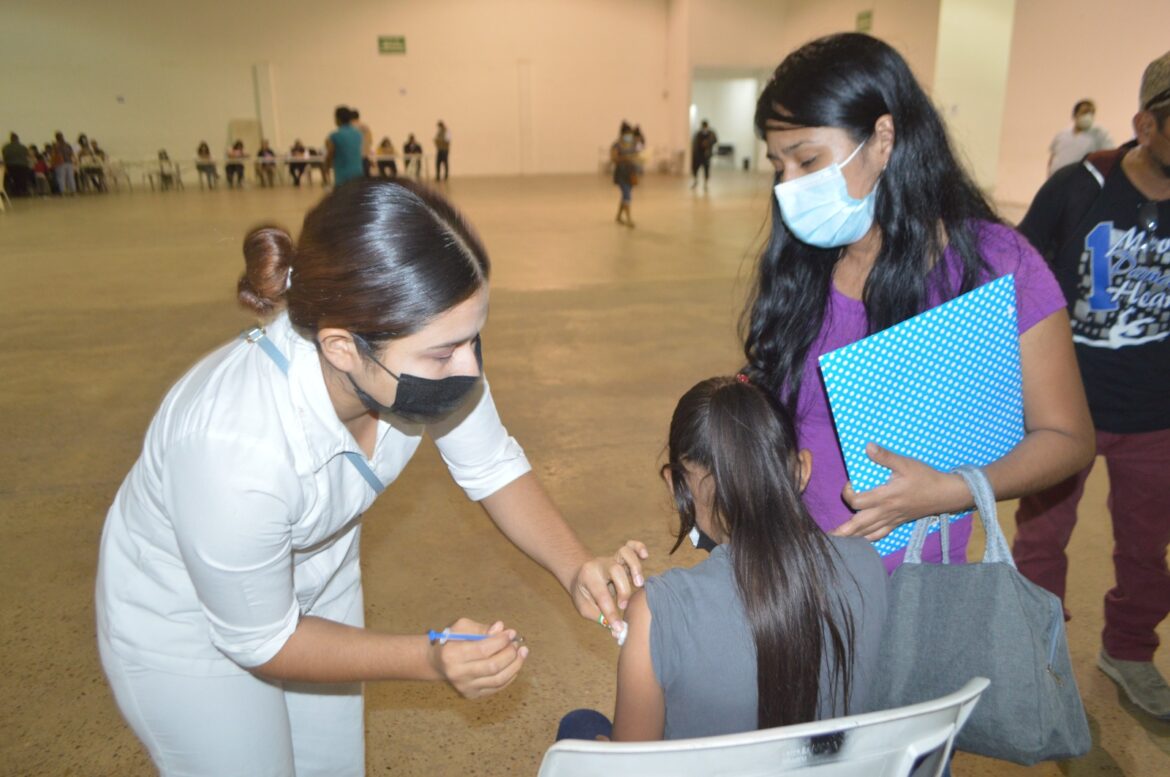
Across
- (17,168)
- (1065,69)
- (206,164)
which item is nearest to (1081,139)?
(1065,69)

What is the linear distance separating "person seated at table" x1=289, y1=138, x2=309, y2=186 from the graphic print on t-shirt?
19016mm

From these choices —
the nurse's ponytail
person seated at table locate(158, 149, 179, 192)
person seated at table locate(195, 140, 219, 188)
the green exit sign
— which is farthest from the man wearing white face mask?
person seated at table locate(158, 149, 179, 192)

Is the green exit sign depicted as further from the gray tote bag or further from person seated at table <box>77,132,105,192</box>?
the gray tote bag

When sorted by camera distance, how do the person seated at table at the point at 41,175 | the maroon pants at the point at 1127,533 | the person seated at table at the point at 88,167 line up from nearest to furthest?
the maroon pants at the point at 1127,533 < the person seated at table at the point at 41,175 < the person seated at table at the point at 88,167

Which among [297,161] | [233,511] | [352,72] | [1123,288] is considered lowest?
[233,511]

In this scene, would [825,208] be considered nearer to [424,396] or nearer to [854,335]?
[854,335]

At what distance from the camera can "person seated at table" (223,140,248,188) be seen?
19047 millimetres

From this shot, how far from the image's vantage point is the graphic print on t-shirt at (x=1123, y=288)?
188 cm

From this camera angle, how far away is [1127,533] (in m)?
2.08

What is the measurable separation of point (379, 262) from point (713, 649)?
65 cm

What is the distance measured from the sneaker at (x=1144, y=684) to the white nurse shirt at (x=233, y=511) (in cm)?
203

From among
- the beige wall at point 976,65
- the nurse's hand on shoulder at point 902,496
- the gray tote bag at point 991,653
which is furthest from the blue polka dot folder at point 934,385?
the beige wall at point 976,65

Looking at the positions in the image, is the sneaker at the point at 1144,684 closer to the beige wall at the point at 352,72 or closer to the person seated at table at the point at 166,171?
the person seated at table at the point at 166,171

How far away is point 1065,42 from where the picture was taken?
11312mm
